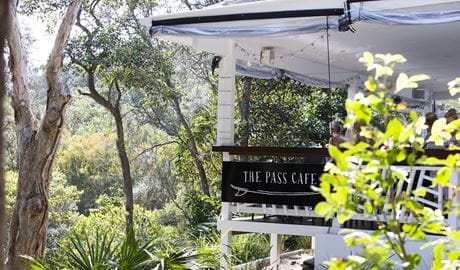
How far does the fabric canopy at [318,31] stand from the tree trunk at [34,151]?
3.02 metres

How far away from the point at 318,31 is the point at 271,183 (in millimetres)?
1744

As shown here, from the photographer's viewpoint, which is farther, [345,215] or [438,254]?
[438,254]

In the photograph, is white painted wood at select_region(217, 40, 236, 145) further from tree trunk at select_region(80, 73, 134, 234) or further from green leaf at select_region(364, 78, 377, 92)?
tree trunk at select_region(80, 73, 134, 234)

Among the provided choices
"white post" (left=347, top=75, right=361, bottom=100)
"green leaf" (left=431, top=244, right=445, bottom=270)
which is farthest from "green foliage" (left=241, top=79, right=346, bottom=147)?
"green leaf" (left=431, top=244, right=445, bottom=270)

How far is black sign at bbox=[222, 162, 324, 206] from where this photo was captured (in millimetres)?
7950

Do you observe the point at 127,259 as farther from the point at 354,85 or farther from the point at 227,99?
the point at 354,85

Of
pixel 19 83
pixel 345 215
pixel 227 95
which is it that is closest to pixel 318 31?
pixel 227 95

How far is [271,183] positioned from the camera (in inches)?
321

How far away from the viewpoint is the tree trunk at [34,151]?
11.7m

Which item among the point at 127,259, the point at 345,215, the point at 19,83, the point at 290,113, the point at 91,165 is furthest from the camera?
the point at 91,165

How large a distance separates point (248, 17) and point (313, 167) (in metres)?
1.80

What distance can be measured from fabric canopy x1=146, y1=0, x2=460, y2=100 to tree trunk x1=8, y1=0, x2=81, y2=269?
3020 mm

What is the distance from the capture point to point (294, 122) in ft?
58.1

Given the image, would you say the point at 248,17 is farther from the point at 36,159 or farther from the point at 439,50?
the point at 36,159
